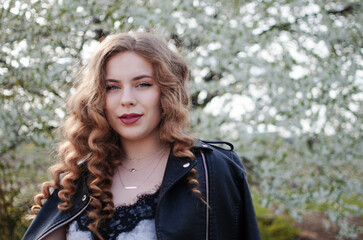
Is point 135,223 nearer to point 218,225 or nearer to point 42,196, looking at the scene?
point 218,225

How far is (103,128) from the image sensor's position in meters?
2.07

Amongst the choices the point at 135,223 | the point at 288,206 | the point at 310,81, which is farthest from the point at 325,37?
the point at 135,223

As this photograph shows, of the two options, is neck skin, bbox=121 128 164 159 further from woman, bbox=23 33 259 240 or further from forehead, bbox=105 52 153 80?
forehead, bbox=105 52 153 80

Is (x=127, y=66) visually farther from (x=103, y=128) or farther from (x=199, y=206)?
(x=199, y=206)

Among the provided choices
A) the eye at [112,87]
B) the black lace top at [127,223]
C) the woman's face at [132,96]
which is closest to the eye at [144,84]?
the woman's face at [132,96]

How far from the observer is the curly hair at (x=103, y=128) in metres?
1.93

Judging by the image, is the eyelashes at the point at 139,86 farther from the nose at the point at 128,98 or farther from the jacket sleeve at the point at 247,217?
the jacket sleeve at the point at 247,217

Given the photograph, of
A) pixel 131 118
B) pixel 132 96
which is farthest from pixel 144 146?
pixel 132 96

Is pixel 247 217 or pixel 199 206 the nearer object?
pixel 199 206

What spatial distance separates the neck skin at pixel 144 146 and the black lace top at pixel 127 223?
0.30 metres

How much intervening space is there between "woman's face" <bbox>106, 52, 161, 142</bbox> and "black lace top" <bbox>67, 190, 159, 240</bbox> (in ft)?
1.25

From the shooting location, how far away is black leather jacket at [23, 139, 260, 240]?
1.71 m

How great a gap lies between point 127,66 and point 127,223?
0.87m

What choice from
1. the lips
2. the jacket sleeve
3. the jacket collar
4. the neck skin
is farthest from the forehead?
the jacket sleeve
